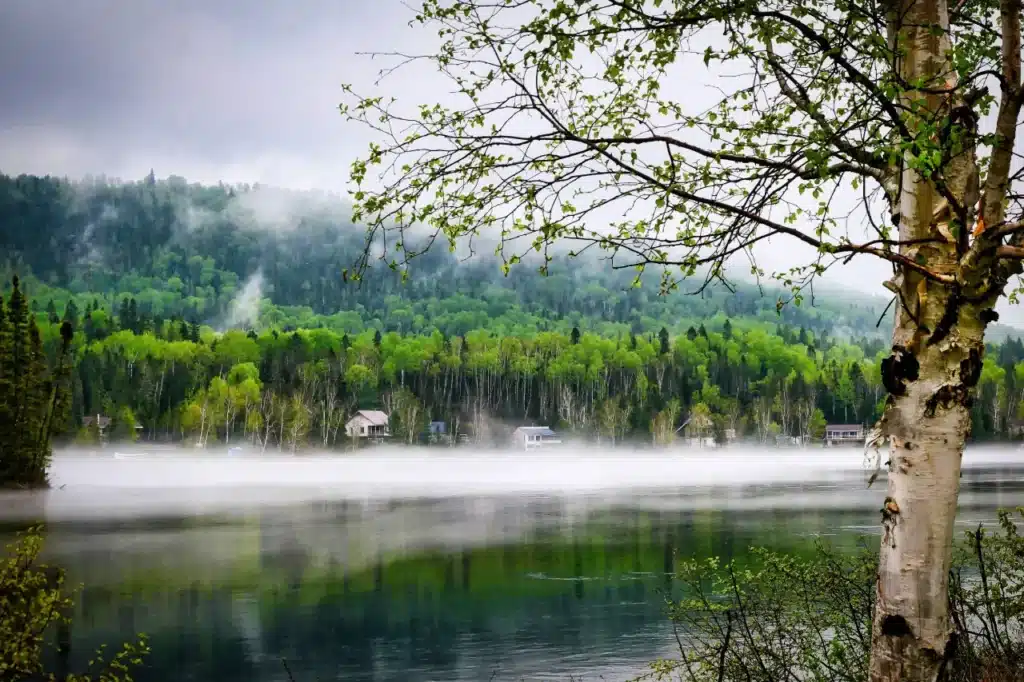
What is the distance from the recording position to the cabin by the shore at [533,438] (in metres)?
130

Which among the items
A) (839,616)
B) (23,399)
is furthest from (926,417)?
(23,399)

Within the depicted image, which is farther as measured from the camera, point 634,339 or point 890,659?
point 634,339

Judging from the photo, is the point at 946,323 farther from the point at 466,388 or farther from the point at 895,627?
the point at 466,388

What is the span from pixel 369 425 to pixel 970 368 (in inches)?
5054

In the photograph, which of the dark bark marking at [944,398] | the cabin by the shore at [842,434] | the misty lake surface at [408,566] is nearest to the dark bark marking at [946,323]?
the dark bark marking at [944,398]

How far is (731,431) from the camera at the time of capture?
460 feet

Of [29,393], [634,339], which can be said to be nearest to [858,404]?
[634,339]

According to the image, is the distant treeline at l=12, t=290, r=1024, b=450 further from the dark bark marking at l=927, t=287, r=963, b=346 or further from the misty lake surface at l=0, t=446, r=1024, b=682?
the dark bark marking at l=927, t=287, r=963, b=346

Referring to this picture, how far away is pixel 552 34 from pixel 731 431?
13856 cm

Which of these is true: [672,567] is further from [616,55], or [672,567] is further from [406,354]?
[406,354]

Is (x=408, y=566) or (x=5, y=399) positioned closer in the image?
(x=408, y=566)

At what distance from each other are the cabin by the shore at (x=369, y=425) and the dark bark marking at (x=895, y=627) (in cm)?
12188

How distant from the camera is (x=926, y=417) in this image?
197 inches

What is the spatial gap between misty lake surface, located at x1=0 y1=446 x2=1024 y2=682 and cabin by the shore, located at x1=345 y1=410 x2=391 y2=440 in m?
60.4
